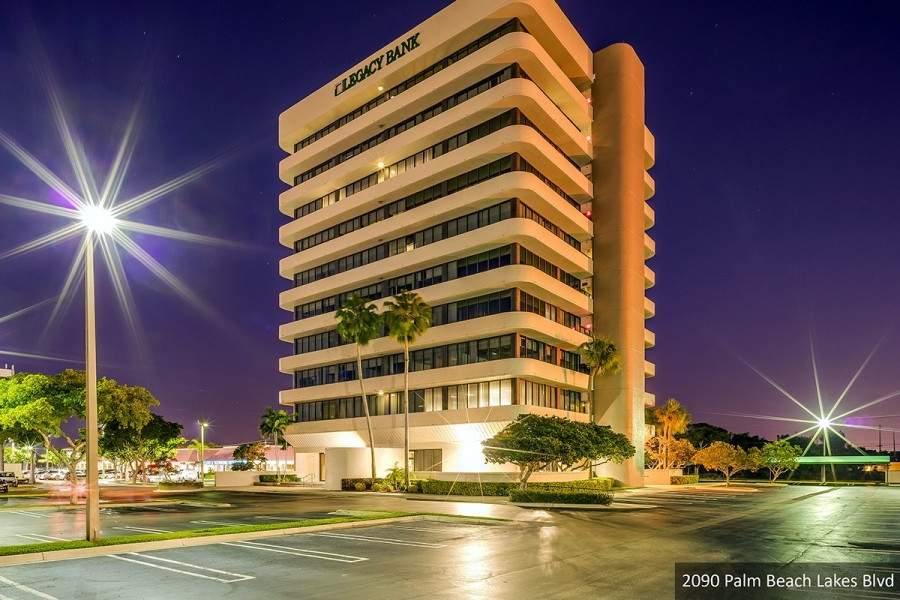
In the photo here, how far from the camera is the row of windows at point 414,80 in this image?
6525 cm

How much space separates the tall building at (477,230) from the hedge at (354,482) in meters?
0.86

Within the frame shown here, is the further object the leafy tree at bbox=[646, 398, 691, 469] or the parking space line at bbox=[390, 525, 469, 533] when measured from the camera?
the leafy tree at bbox=[646, 398, 691, 469]

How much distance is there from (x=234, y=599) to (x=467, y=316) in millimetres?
53643

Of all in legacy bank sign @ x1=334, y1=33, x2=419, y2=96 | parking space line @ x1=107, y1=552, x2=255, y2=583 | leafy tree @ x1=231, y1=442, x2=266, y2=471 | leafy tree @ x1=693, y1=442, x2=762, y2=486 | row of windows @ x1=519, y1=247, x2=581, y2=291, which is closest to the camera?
parking space line @ x1=107, y1=552, x2=255, y2=583

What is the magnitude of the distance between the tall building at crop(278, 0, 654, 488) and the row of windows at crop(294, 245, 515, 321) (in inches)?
8.0

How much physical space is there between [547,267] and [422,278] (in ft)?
40.6

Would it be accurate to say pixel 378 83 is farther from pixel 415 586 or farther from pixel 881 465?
pixel 881 465

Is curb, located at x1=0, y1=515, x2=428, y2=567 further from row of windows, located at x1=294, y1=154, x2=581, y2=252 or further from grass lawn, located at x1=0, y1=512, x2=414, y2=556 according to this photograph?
row of windows, located at x1=294, y1=154, x2=581, y2=252

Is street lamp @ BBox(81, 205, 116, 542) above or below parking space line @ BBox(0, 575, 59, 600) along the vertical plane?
above

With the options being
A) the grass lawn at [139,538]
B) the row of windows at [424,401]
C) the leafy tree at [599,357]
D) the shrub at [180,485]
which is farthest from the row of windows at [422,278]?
the grass lawn at [139,538]

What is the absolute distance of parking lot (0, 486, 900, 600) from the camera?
14.8m

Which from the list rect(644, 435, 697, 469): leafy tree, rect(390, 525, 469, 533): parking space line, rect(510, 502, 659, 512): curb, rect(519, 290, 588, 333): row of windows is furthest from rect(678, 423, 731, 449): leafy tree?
rect(390, 525, 469, 533): parking space line

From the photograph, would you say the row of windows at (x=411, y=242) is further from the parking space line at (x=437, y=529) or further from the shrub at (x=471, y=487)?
the parking space line at (x=437, y=529)

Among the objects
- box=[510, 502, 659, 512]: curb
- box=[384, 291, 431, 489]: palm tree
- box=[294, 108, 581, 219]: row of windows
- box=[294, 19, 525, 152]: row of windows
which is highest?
box=[294, 19, 525, 152]: row of windows
